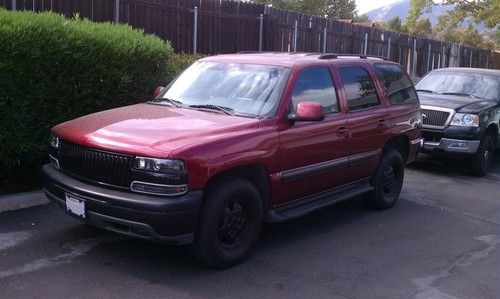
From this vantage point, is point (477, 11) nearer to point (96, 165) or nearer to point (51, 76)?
point (51, 76)

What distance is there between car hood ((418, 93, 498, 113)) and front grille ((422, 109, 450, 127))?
0.15 m

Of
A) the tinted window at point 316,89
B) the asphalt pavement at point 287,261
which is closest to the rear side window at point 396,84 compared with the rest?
the tinted window at point 316,89

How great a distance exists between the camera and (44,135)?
678cm

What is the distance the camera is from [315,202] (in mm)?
6051

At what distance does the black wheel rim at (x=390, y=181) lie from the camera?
7397 mm

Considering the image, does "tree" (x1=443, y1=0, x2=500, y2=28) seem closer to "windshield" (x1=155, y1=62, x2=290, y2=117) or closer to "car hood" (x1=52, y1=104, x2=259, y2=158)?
"windshield" (x1=155, y1=62, x2=290, y2=117)

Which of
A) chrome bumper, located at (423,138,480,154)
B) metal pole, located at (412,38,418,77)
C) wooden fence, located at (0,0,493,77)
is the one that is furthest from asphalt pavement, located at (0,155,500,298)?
metal pole, located at (412,38,418,77)

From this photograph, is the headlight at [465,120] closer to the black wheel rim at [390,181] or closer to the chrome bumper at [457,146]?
the chrome bumper at [457,146]

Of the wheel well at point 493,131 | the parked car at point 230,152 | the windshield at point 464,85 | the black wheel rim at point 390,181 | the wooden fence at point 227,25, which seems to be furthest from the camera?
the wooden fence at point 227,25

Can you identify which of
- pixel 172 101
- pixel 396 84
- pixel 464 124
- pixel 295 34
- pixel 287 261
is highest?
pixel 295 34

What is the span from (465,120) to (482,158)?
76 centimetres

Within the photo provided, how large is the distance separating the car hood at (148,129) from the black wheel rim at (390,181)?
266cm

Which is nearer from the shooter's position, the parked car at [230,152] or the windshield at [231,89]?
the parked car at [230,152]

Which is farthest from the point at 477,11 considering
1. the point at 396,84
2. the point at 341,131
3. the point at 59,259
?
the point at 59,259
